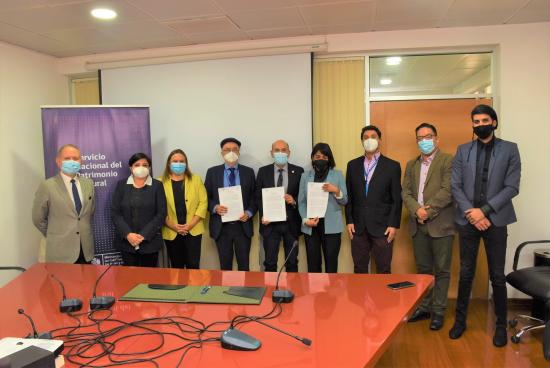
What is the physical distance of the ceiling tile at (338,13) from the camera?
332 cm

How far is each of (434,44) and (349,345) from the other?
3.43 metres

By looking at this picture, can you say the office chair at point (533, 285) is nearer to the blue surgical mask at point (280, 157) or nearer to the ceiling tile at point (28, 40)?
the blue surgical mask at point (280, 157)

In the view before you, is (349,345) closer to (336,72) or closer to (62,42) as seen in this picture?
(336,72)

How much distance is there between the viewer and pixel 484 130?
299 cm

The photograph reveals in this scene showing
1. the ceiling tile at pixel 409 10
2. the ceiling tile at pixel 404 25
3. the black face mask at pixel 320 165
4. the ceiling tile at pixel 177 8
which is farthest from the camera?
the ceiling tile at pixel 404 25

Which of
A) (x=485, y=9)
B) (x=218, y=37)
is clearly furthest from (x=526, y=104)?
(x=218, y=37)

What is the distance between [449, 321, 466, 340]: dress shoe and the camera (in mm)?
3162

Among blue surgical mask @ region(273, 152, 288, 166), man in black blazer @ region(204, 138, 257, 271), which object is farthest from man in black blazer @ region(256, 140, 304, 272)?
man in black blazer @ region(204, 138, 257, 271)

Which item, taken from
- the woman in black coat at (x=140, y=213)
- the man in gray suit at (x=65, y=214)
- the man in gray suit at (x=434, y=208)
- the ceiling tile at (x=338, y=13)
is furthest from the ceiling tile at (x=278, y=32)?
the man in gray suit at (x=65, y=214)

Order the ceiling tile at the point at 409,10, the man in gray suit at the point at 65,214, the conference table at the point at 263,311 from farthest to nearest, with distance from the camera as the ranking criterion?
the man in gray suit at the point at 65,214 → the ceiling tile at the point at 409,10 → the conference table at the point at 263,311

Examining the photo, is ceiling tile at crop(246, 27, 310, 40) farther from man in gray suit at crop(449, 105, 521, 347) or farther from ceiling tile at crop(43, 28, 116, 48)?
man in gray suit at crop(449, 105, 521, 347)

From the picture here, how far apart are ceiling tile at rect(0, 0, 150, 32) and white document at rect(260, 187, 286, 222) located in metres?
1.84

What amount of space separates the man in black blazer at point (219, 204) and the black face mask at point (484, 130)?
200cm

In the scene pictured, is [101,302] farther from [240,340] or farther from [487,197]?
[487,197]
